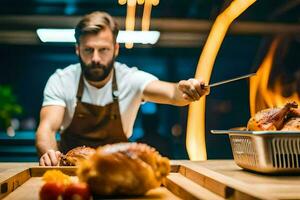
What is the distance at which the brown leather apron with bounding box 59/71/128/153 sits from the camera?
14.1 feet

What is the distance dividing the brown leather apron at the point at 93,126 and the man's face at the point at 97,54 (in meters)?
0.16

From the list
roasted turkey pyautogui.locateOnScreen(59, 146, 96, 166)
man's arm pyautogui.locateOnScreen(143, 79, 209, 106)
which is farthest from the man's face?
roasted turkey pyautogui.locateOnScreen(59, 146, 96, 166)

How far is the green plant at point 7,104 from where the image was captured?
5203mm

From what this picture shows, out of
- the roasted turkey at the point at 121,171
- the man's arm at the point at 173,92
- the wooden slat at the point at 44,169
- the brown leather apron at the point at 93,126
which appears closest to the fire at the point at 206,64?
the man's arm at the point at 173,92

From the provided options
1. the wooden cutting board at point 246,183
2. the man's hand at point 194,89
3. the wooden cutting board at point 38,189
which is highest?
the man's hand at point 194,89

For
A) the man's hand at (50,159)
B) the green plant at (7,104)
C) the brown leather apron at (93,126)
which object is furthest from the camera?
→ the green plant at (7,104)

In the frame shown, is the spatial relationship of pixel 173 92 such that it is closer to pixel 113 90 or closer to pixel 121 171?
pixel 113 90

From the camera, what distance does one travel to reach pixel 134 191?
4.08 ft

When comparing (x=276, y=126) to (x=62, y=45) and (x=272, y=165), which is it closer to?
(x=272, y=165)

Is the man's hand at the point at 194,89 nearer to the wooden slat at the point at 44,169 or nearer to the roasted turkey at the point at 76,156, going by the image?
the roasted turkey at the point at 76,156

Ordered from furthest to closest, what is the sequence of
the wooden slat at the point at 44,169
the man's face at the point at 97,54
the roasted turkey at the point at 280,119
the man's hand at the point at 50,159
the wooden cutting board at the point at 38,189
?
the man's face at the point at 97,54 → the man's hand at the point at 50,159 → the wooden slat at the point at 44,169 → the roasted turkey at the point at 280,119 → the wooden cutting board at the point at 38,189

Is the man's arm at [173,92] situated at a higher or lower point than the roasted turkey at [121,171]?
higher

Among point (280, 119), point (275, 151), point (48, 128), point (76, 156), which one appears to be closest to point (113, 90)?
point (48, 128)

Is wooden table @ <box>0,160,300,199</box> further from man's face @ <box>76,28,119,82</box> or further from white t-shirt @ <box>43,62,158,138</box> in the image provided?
man's face @ <box>76,28,119,82</box>
